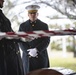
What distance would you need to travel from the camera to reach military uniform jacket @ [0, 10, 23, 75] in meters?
1.59

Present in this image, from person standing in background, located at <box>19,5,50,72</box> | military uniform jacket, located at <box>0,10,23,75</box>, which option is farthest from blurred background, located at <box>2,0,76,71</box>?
military uniform jacket, located at <box>0,10,23,75</box>

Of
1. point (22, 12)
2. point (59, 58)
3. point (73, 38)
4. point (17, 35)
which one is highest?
point (22, 12)

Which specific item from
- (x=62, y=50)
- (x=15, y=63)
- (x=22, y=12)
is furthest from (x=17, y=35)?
(x=62, y=50)

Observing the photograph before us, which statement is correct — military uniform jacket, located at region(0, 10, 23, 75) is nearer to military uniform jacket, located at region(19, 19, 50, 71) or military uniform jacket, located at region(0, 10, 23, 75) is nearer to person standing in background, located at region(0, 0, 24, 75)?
person standing in background, located at region(0, 0, 24, 75)

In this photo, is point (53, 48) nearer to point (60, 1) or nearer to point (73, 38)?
point (73, 38)

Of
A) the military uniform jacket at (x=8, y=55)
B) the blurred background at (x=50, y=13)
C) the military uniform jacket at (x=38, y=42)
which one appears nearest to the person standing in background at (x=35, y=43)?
the military uniform jacket at (x=38, y=42)

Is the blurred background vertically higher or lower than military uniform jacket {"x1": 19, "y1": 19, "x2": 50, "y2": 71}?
higher

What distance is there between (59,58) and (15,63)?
320cm

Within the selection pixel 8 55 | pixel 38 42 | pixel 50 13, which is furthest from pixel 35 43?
pixel 50 13

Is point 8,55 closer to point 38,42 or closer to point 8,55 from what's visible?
point 8,55

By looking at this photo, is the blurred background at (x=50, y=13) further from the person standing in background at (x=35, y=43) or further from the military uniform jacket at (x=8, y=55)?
the military uniform jacket at (x=8, y=55)

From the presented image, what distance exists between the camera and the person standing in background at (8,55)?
1.59 meters

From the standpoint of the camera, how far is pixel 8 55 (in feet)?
5.38

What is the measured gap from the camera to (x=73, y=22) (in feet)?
12.2
